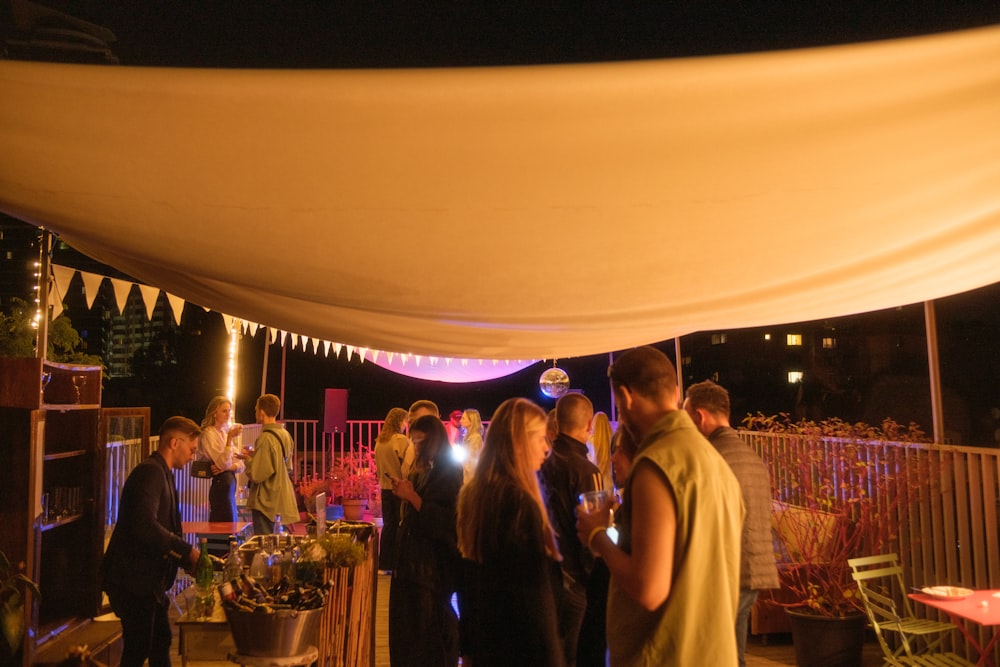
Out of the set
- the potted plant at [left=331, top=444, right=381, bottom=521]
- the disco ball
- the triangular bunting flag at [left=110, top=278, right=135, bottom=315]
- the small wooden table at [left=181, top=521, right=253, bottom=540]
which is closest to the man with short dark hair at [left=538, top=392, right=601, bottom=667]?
the small wooden table at [left=181, top=521, right=253, bottom=540]

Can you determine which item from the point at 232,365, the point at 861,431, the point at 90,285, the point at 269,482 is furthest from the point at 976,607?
the point at 232,365

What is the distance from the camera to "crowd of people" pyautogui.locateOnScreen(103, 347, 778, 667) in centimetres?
205

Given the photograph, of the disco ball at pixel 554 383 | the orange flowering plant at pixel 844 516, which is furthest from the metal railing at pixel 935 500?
the disco ball at pixel 554 383

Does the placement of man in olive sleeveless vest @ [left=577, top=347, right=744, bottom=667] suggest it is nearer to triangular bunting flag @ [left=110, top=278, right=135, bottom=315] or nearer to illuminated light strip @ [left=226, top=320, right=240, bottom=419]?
triangular bunting flag @ [left=110, top=278, right=135, bottom=315]

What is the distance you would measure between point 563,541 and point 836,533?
305 cm

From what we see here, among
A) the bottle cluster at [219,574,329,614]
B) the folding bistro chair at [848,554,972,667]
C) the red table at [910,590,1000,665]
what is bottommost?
the folding bistro chair at [848,554,972,667]

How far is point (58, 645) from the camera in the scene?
15.3 ft

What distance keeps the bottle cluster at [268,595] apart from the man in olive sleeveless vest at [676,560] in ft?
4.16

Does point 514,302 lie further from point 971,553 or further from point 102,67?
point 971,553

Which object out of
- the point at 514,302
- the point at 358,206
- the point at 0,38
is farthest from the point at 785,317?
the point at 0,38

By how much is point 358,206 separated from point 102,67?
49cm

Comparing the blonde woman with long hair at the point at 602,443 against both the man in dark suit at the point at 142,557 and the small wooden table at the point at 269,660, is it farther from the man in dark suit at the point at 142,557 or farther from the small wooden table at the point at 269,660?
the small wooden table at the point at 269,660

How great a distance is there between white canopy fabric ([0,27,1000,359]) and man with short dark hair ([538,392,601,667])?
1714 mm

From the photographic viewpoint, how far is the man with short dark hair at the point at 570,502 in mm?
3432
